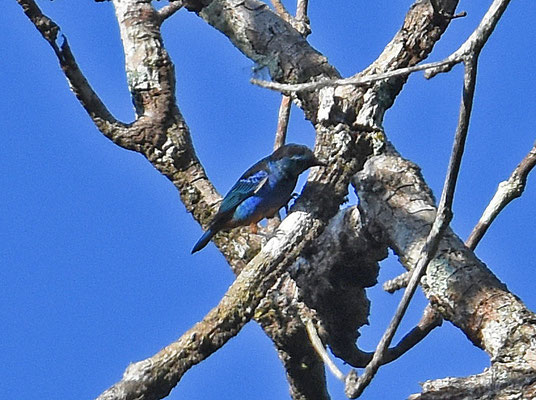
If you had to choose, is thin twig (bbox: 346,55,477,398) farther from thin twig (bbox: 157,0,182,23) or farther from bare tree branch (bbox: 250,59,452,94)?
thin twig (bbox: 157,0,182,23)

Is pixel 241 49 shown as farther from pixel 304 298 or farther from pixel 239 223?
pixel 304 298

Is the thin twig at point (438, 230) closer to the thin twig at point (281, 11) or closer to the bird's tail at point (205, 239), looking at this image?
the bird's tail at point (205, 239)

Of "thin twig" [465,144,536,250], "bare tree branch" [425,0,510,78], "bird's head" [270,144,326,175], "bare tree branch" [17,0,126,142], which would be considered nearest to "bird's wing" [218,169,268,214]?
"bird's head" [270,144,326,175]

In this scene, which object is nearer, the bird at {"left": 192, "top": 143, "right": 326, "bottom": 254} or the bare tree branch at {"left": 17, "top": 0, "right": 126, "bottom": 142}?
the bare tree branch at {"left": 17, "top": 0, "right": 126, "bottom": 142}

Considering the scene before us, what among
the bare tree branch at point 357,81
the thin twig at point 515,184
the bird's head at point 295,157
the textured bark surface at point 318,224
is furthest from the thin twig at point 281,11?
the bare tree branch at point 357,81

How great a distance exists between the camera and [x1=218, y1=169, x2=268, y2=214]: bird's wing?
21.3ft

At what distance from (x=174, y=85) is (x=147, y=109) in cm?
24

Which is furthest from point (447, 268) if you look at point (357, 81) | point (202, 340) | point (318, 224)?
point (357, 81)

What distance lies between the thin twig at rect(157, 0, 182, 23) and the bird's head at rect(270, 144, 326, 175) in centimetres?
109

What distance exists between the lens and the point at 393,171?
Result: 557 centimetres

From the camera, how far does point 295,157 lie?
618 centimetres

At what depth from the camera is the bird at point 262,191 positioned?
239 inches

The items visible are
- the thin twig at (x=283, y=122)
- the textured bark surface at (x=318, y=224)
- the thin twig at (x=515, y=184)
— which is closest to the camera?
the textured bark surface at (x=318, y=224)

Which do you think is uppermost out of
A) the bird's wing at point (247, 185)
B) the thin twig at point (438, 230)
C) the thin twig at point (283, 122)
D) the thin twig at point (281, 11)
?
the thin twig at point (281, 11)
